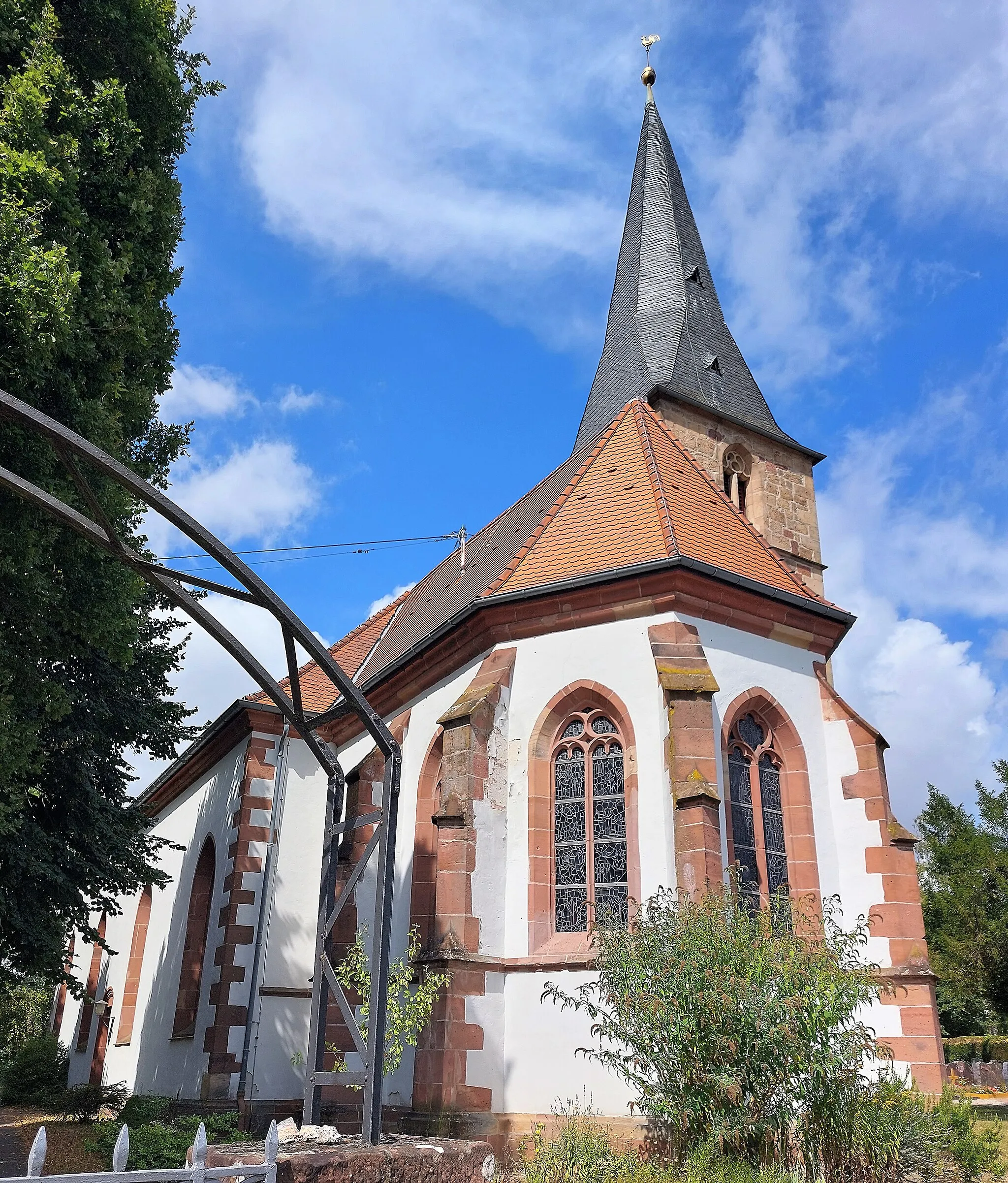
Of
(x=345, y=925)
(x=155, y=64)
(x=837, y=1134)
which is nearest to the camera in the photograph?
(x=837, y=1134)

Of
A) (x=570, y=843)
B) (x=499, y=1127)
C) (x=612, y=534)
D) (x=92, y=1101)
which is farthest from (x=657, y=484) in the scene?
(x=92, y=1101)

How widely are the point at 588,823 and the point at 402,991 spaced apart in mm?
2646

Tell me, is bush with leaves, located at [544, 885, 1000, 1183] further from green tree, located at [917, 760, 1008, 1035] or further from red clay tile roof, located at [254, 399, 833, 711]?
green tree, located at [917, 760, 1008, 1035]

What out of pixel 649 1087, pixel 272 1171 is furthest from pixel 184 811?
pixel 272 1171

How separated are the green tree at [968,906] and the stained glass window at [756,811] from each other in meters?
15.1

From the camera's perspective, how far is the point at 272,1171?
14.5 feet

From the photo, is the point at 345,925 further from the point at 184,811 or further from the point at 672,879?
the point at 184,811

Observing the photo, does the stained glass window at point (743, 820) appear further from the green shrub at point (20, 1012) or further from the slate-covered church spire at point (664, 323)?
the slate-covered church spire at point (664, 323)

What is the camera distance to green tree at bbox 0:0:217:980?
23.5 feet

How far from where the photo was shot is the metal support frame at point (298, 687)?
18.4 ft

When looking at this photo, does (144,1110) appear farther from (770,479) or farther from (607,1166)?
(770,479)

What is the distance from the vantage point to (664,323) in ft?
77.6

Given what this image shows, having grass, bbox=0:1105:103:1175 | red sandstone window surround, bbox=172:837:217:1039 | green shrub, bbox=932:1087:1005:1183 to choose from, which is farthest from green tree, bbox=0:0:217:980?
green shrub, bbox=932:1087:1005:1183

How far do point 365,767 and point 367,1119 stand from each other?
8.26m
